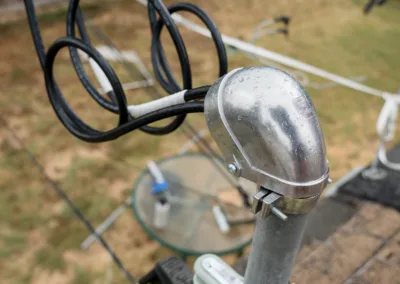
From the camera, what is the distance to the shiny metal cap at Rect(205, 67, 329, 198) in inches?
21.8

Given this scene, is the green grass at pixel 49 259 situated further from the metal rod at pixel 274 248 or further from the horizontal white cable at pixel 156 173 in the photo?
the metal rod at pixel 274 248

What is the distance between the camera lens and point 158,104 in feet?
2.34

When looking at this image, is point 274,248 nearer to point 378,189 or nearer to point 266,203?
point 266,203

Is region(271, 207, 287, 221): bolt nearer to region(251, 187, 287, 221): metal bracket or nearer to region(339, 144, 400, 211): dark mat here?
region(251, 187, 287, 221): metal bracket

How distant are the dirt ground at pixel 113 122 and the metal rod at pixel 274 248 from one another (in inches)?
65.1

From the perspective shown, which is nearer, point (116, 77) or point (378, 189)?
point (116, 77)

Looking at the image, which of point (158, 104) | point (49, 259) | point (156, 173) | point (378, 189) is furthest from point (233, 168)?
point (49, 259)

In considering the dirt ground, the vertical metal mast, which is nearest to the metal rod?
the vertical metal mast

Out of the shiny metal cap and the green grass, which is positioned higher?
the shiny metal cap

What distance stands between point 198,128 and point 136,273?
142cm

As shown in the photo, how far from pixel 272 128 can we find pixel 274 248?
225 mm

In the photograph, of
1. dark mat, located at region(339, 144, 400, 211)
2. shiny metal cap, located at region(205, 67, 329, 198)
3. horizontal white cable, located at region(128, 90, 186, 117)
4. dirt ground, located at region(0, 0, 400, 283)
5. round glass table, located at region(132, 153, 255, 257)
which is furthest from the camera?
dirt ground, located at region(0, 0, 400, 283)

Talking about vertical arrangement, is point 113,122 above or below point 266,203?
below

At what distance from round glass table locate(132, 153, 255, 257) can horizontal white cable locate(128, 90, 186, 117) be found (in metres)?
1.47
